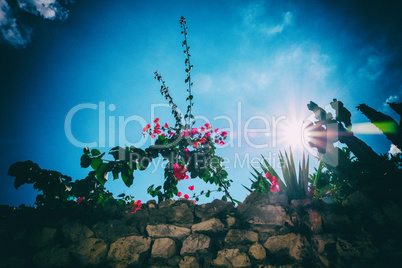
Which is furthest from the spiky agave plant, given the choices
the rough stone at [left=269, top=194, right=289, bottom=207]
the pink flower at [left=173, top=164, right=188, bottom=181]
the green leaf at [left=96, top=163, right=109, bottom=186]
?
the green leaf at [left=96, top=163, right=109, bottom=186]

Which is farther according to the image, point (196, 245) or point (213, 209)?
point (213, 209)

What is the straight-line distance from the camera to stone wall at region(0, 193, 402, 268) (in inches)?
52.0

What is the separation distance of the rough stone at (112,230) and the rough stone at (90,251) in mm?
63

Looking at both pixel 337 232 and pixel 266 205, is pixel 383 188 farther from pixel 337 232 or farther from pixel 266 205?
pixel 266 205

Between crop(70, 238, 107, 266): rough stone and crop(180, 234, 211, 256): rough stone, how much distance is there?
800 millimetres

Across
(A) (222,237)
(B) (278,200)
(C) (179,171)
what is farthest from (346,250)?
(C) (179,171)

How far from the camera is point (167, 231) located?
1.76 metres

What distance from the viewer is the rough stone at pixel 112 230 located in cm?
170

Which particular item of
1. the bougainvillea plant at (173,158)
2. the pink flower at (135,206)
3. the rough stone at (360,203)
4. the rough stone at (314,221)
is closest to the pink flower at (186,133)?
the bougainvillea plant at (173,158)

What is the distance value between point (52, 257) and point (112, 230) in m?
0.52

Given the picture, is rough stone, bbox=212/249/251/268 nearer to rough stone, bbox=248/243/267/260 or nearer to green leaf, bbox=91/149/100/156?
rough stone, bbox=248/243/267/260

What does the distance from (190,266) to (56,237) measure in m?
1.44

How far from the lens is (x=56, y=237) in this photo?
164 centimetres

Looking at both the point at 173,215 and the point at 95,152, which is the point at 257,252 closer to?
the point at 173,215
